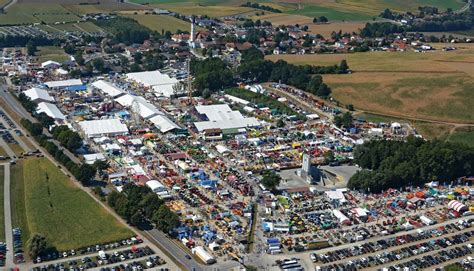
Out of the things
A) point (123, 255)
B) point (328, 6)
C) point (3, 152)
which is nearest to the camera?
point (123, 255)

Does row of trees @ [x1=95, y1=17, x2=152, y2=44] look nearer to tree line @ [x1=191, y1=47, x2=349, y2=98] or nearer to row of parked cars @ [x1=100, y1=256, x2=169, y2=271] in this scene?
tree line @ [x1=191, y1=47, x2=349, y2=98]

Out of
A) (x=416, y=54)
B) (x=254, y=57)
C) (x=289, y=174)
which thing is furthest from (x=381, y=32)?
(x=289, y=174)

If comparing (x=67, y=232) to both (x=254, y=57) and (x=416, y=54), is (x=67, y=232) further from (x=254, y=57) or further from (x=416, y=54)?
(x=416, y=54)

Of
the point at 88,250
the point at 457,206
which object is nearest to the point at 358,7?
the point at 457,206

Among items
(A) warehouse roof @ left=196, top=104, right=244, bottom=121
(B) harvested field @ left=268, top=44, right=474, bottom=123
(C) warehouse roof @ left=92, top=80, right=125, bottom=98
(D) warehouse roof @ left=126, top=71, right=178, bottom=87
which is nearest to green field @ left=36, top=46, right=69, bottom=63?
(D) warehouse roof @ left=126, top=71, right=178, bottom=87

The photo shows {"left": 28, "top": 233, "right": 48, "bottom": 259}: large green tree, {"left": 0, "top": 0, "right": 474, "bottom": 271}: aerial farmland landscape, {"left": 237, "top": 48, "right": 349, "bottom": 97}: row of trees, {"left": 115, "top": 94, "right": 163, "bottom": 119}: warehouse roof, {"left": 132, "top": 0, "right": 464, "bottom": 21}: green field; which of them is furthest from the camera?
{"left": 132, "top": 0, "right": 464, "bottom": 21}: green field

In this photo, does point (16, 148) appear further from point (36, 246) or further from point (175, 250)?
point (175, 250)
